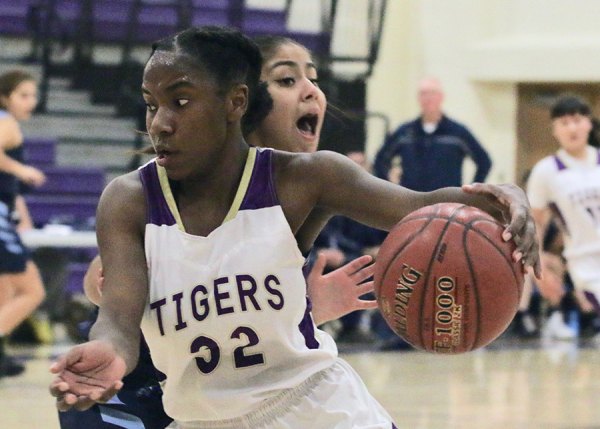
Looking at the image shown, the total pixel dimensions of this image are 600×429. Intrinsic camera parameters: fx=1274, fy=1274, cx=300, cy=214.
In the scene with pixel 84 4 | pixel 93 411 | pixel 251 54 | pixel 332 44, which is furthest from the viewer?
pixel 332 44

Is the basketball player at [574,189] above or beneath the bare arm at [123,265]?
beneath

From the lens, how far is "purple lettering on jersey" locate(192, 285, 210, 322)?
2.64m

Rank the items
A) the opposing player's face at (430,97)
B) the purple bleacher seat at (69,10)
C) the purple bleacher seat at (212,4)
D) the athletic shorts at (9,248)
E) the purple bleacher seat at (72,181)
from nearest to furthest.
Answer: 1. the athletic shorts at (9,248)
2. the opposing player's face at (430,97)
3. the purple bleacher seat at (72,181)
4. the purple bleacher seat at (69,10)
5. the purple bleacher seat at (212,4)

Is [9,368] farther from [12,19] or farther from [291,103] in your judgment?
[12,19]

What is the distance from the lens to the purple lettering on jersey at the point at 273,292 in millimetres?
2664

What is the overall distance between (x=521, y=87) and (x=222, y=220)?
34.3ft

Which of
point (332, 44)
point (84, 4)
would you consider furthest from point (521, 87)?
point (84, 4)

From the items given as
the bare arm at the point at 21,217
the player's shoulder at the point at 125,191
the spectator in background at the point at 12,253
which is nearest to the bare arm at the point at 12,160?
the spectator in background at the point at 12,253

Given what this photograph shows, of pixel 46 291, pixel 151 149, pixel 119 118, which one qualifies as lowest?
pixel 46 291

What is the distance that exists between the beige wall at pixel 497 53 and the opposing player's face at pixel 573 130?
4.29 meters

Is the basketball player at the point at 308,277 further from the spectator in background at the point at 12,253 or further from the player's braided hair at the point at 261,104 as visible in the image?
the spectator in background at the point at 12,253

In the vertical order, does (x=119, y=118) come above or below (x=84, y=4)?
Answer: below

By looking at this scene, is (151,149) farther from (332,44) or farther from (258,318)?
(332,44)

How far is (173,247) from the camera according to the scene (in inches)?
106
